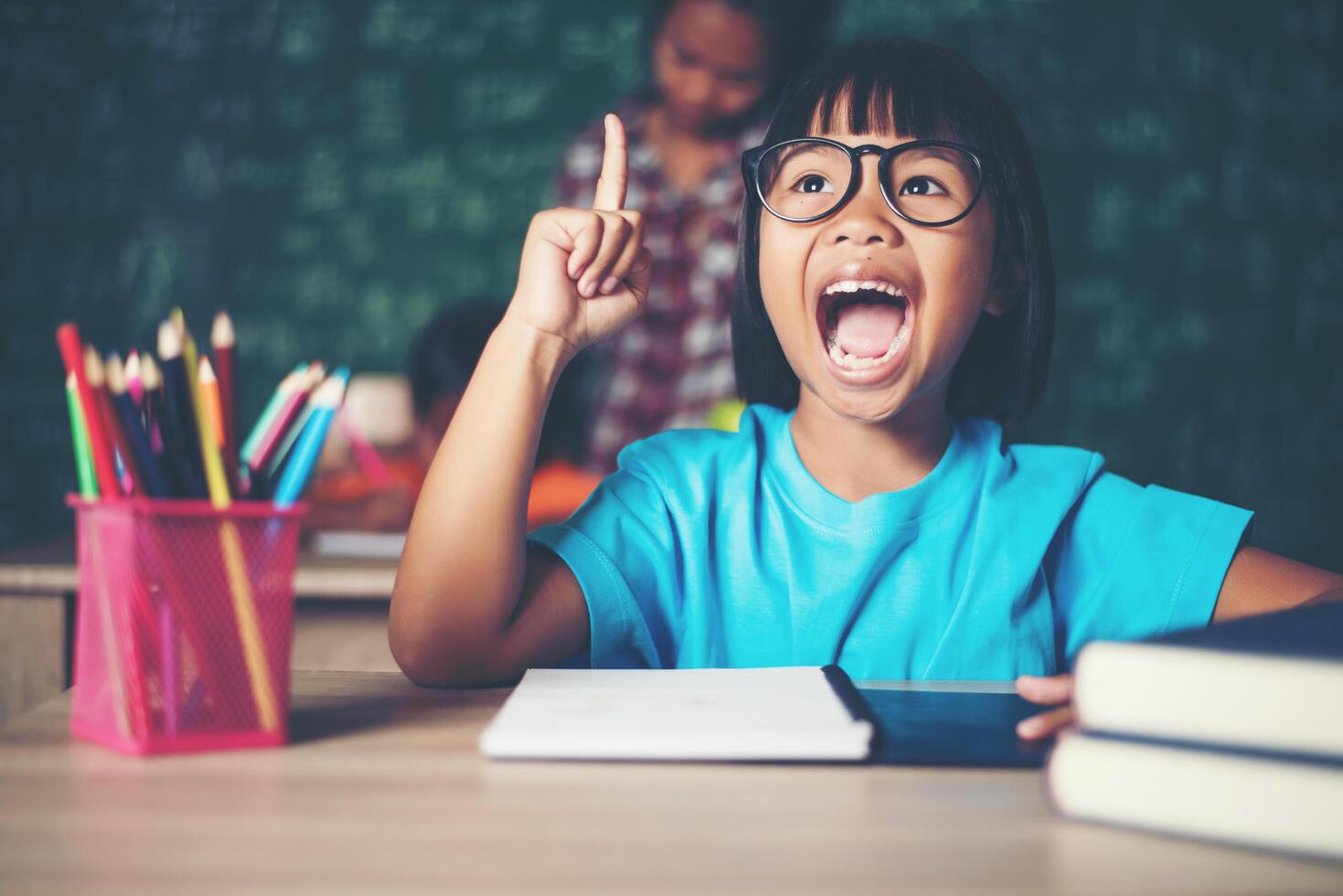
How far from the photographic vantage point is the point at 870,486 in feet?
3.76

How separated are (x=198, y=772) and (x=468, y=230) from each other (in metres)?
3.10

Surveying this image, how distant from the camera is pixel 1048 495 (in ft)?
3.70


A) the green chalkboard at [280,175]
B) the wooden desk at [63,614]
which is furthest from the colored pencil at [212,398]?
the green chalkboard at [280,175]

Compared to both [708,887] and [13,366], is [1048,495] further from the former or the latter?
[13,366]

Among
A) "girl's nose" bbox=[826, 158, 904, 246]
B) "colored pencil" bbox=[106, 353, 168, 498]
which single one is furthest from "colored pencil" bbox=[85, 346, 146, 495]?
"girl's nose" bbox=[826, 158, 904, 246]

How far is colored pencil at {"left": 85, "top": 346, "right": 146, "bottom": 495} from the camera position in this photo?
2.16 feet

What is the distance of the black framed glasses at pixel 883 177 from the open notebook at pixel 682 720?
452 millimetres

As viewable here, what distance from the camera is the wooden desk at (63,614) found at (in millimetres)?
1575

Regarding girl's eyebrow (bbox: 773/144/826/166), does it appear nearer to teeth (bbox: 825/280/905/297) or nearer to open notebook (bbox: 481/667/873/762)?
teeth (bbox: 825/280/905/297)

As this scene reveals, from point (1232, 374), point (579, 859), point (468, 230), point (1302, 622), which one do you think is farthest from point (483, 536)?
point (1232, 374)

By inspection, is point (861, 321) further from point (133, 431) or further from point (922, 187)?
point (133, 431)

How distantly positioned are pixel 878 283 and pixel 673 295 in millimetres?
1666

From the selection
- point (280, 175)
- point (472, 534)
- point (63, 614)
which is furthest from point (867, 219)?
point (280, 175)

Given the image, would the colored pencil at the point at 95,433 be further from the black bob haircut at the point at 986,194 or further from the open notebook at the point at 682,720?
the black bob haircut at the point at 986,194
